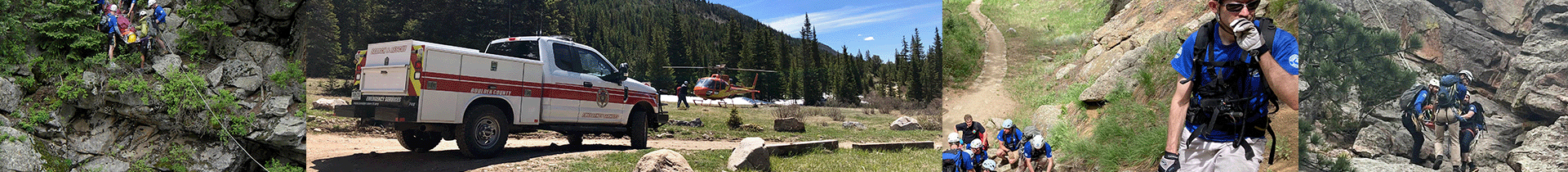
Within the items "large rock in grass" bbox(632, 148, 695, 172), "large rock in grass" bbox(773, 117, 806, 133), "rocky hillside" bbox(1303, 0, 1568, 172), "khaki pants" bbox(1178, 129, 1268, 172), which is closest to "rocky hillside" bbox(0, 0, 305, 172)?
"large rock in grass" bbox(632, 148, 695, 172)

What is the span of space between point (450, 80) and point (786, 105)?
2.25 m

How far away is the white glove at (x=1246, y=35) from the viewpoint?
3619 mm

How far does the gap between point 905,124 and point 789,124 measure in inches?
29.7

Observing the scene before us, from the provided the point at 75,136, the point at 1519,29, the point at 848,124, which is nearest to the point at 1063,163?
the point at 848,124

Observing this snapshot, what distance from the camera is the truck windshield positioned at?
20.0 feet

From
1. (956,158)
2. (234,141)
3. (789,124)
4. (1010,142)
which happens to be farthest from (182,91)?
(1010,142)

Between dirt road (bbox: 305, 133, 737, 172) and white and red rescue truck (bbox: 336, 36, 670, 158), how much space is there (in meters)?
0.07

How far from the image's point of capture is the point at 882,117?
234 inches

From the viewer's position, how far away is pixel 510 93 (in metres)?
6.14

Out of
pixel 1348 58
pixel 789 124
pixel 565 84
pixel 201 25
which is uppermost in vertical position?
pixel 201 25

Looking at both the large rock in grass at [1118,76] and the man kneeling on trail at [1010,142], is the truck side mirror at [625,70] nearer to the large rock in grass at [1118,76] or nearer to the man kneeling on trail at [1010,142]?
the man kneeling on trail at [1010,142]

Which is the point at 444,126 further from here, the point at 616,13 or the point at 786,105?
the point at 786,105

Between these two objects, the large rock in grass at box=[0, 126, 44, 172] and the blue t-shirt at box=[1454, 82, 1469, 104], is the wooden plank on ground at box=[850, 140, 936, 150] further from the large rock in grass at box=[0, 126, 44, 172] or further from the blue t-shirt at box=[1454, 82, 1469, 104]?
the large rock in grass at box=[0, 126, 44, 172]

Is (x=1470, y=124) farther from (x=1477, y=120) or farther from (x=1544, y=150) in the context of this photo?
(x=1544, y=150)
